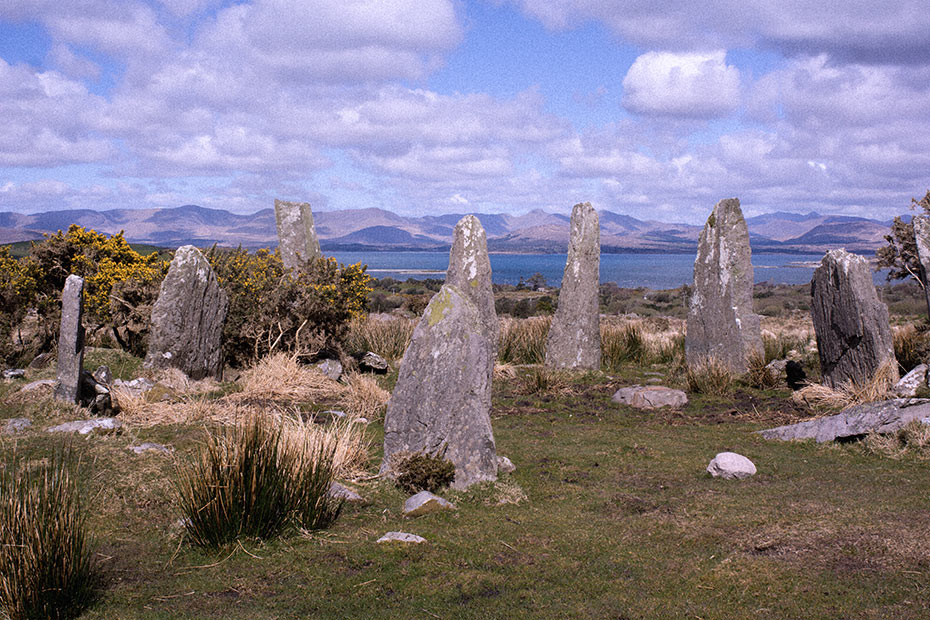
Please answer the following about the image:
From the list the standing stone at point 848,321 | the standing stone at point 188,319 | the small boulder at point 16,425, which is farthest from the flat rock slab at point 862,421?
the standing stone at point 188,319

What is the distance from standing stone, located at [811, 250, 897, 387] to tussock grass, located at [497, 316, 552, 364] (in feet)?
21.7

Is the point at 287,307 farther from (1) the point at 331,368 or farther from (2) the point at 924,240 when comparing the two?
(2) the point at 924,240

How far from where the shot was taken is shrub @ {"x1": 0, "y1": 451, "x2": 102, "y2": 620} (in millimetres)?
4266

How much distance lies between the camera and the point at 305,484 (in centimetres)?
623

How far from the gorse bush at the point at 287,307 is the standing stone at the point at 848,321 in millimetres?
9844

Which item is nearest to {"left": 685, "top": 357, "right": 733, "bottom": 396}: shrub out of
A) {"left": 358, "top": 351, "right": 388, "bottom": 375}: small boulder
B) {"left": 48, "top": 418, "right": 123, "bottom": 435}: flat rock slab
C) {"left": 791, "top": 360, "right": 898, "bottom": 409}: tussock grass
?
{"left": 791, "top": 360, "right": 898, "bottom": 409}: tussock grass

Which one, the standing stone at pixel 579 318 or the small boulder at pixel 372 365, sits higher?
the standing stone at pixel 579 318

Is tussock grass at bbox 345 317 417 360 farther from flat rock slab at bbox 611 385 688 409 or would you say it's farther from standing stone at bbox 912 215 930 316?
standing stone at bbox 912 215 930 316

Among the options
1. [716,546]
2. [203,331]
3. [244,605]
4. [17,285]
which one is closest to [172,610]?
[244,605]

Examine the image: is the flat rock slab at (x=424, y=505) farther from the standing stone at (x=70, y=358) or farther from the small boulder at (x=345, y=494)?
the standing stone at (x=70, y=358)

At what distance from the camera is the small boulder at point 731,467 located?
8.39 meters

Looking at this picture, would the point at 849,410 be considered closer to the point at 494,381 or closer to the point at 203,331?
the point at 494,381

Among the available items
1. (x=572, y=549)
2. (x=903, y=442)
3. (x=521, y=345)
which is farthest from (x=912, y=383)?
(x=521, y=345)

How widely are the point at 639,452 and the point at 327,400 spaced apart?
604cm
